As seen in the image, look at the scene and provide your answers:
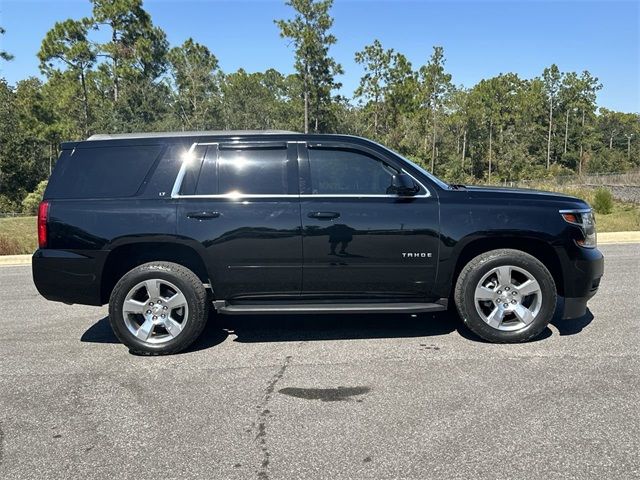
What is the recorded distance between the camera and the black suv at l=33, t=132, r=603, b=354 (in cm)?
484

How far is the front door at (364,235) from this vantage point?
483cm

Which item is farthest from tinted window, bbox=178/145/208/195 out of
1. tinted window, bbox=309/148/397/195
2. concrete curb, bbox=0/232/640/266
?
concrete curb, bbox=0/232/640/266

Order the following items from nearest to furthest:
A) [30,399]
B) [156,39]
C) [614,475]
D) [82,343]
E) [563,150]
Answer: [614,475] → [30,399] → [82,343] → [156,39] → [563,150]

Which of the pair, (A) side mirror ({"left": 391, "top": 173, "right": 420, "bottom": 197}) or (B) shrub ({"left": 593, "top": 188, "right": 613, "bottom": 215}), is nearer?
(A) side mirror ({"left": 391, "top": 173, "right": 420, "bottom": 197})

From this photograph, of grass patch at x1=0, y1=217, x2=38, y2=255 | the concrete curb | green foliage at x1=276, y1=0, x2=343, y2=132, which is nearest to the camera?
the concrete curb

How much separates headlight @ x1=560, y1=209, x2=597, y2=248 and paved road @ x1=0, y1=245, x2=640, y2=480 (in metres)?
0.93

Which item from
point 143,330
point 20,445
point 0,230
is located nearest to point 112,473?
point 20,445

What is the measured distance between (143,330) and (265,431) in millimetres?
1980

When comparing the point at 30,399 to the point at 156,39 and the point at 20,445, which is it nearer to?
the point at 20,445

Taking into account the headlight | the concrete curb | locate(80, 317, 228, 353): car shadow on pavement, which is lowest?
locate(80, 317, 228, 353): car shadow on pavement

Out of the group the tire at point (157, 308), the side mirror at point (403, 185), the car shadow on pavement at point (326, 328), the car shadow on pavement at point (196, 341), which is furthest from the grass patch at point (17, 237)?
the side mirror at point (403, 185)

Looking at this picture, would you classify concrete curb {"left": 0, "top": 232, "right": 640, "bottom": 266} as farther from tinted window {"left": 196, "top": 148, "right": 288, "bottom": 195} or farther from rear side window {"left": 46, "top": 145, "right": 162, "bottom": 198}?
tinted window {"left": 196, "top": 148, "right": 288, "bottom": 195}

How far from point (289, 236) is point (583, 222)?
270cm

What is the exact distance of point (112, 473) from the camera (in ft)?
9.74
